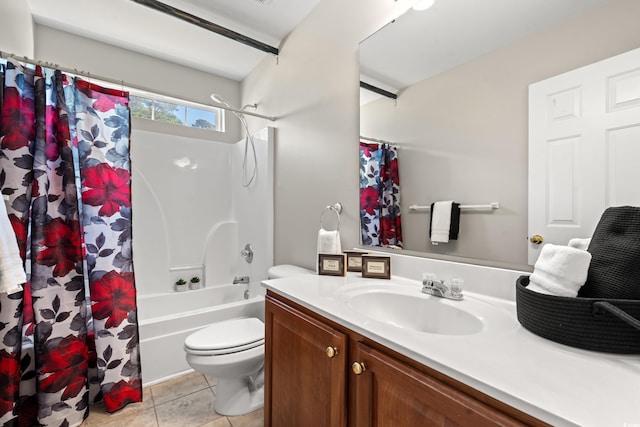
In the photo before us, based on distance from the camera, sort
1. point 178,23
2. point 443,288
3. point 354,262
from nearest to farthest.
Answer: point 443,288
point 354,262
point 178,23

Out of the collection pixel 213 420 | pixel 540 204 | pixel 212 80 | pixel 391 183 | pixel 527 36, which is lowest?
pixel 213 420

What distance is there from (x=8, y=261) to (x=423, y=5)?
2005mm

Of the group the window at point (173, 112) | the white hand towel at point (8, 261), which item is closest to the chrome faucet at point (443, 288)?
the white hand towel at point (8, 261)

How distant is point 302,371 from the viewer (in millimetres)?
994

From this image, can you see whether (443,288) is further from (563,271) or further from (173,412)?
(173,412)

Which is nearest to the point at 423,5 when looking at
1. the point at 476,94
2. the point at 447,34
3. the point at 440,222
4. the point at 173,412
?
the point at 447,34

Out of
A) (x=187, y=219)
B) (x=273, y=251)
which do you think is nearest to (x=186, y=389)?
(x=273, y=251)

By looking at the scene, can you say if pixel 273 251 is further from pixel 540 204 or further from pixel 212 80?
pixel 212 80

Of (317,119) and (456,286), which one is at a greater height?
(317,119)

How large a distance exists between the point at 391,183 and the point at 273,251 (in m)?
1.24

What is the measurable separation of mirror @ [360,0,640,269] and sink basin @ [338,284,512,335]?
229 mm

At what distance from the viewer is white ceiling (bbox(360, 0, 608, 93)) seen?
938mm

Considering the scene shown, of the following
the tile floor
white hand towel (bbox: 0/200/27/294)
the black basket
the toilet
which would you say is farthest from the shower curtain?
the black basket

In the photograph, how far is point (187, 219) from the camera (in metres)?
2.78
